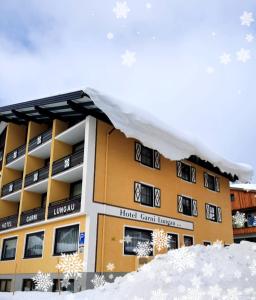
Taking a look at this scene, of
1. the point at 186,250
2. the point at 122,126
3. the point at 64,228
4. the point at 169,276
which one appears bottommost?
the point at 169,276

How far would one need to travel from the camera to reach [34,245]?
22953 millimetres

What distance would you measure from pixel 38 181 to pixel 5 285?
7.27 meters

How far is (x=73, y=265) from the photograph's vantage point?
19.4 m

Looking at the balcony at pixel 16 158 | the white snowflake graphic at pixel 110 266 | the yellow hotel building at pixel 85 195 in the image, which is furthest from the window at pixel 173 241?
the balcony at pixel 16 158

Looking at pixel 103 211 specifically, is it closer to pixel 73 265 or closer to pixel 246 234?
pixel 73 265

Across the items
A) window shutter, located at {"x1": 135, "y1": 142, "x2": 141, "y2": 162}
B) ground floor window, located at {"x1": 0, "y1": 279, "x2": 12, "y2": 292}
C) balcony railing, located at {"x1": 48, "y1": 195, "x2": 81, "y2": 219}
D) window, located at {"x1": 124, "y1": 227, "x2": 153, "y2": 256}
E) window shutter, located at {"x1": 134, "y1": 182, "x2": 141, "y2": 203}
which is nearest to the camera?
balcony railing, located at {"x1": 48, "y1": 195, "x2": 81, "y2": 219}

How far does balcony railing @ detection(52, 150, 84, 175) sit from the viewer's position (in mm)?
21078

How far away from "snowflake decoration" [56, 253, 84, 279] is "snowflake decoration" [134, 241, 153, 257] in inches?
148

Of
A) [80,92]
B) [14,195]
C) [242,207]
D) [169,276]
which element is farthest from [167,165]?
[242,207]

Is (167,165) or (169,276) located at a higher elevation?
(167,165)

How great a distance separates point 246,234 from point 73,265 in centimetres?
2737

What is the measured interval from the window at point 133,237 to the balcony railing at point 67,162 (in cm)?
473

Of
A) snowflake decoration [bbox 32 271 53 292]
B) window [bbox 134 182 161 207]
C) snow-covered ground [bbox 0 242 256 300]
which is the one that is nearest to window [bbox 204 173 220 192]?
window [bbox 134 182 161 207]

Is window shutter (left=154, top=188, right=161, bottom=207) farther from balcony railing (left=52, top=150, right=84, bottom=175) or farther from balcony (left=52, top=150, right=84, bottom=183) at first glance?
balcony railing (left=52, top=150, right=84, bottom=175)
